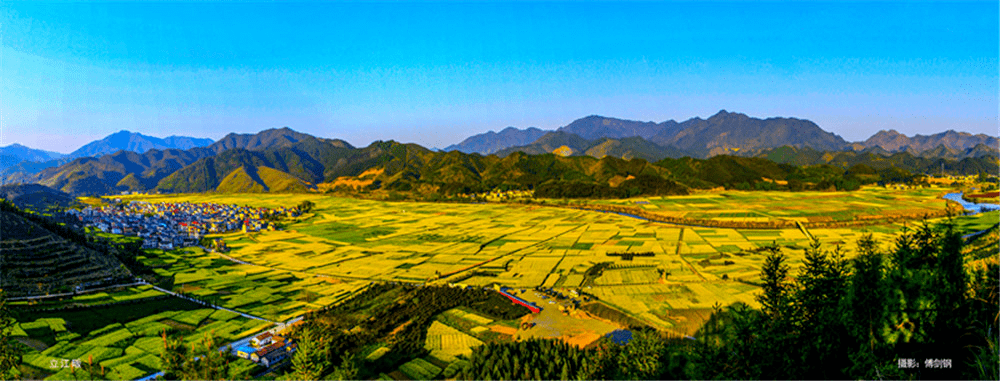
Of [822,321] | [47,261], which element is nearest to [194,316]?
[47,261]

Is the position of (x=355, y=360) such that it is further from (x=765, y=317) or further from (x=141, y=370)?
(x=765, y=317)

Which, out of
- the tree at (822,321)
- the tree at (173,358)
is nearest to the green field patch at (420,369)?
the tree at (173,358)

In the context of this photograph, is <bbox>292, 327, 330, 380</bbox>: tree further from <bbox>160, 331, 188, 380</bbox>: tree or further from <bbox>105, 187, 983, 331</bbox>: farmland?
<bbox>105, 187, 983, 331</bbox>: farmland

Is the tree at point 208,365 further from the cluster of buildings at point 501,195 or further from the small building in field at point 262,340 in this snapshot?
the cluster of buildings at point 501,195

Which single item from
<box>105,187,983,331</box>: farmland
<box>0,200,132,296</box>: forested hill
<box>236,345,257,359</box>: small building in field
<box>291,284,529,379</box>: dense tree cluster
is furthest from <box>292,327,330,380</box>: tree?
<box>0,200,132,296</box>: forested hill

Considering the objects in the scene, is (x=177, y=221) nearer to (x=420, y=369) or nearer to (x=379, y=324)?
(x=379, y=324)
